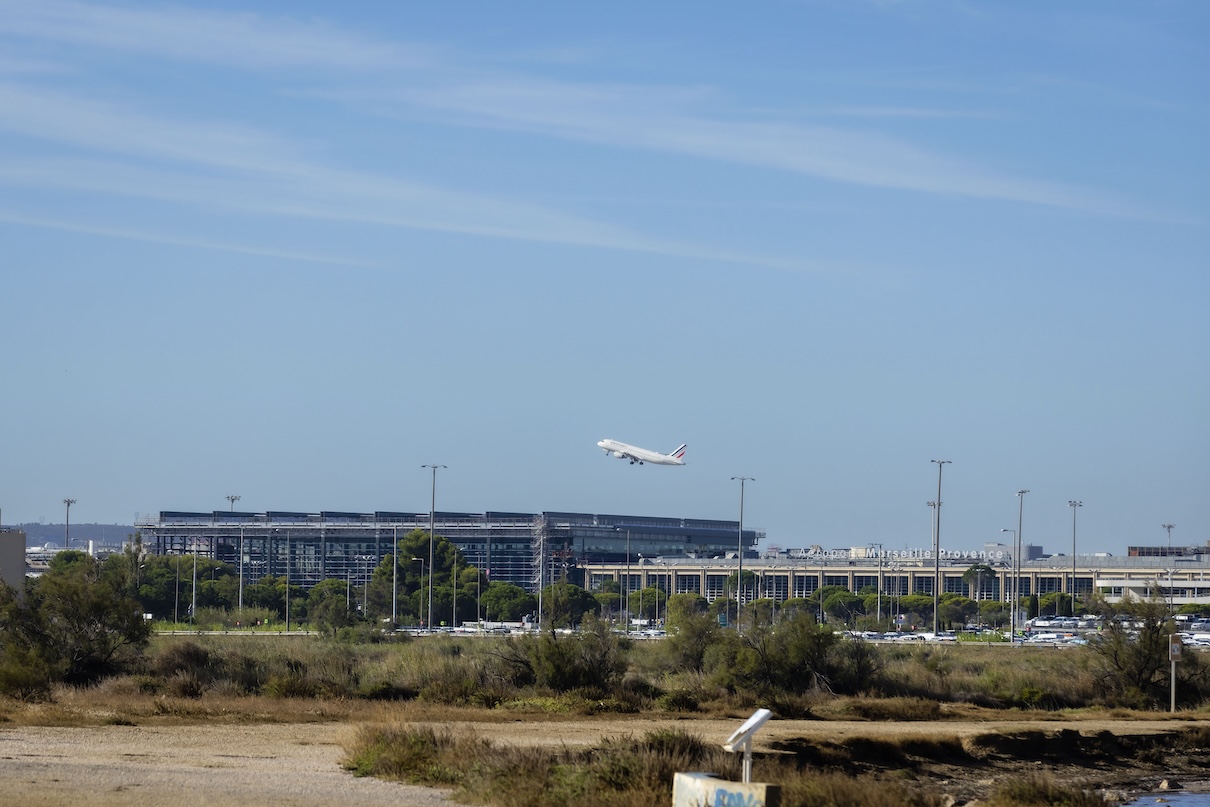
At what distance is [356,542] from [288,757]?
163 meters

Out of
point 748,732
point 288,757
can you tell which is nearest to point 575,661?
point 288,757

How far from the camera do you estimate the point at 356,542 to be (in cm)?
18888

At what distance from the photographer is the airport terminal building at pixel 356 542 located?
187250 mm

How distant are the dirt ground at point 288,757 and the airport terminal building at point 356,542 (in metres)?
145

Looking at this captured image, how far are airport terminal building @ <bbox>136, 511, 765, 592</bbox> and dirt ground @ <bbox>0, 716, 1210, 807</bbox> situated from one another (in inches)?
5711

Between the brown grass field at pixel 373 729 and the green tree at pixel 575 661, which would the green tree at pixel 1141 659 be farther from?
the green tree at pixel 575 661

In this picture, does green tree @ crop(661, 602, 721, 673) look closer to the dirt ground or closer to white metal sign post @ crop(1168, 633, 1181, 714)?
the dirt ground

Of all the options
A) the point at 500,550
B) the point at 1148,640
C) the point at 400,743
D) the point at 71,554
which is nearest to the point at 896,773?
the point at 400,743

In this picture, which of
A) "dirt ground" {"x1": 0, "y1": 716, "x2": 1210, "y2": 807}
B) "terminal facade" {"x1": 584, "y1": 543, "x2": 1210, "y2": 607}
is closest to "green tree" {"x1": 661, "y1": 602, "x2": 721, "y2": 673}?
"dirt ground" {"x1": 0, "y1": 716, "x2": 1210, "y2": 807}

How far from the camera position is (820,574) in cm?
18675

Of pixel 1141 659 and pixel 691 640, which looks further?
pixel 691 640

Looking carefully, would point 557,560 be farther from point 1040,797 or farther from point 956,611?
point 1040,797

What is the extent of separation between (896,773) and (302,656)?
27833 millimetres

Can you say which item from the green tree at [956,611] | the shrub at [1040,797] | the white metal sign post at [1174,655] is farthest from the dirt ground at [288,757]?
the green tree at [956,611]
